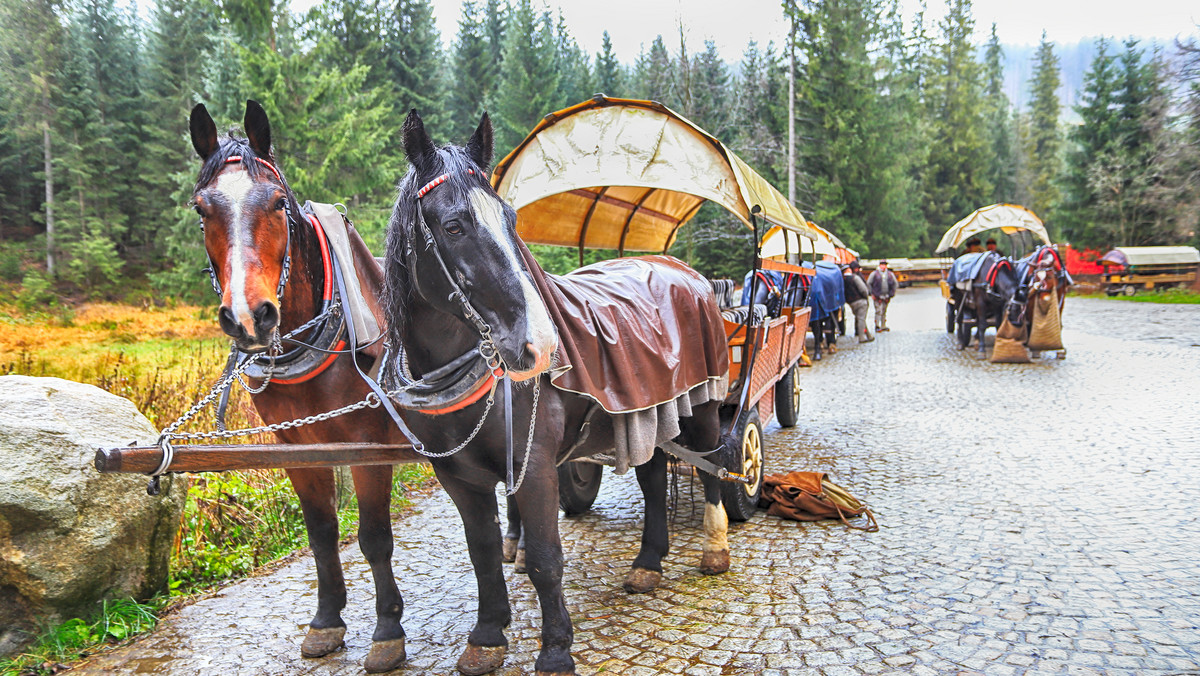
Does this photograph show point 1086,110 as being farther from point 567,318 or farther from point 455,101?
point 567,318

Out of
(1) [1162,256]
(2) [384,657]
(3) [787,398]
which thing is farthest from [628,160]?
(1) [1162,256]

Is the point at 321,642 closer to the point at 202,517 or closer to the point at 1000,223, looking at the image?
the point at 202,517

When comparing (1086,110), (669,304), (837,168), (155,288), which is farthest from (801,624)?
(1086,110)

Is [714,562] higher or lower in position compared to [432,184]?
lower

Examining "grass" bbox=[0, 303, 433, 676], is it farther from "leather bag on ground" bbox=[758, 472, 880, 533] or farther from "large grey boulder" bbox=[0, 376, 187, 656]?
"leather bag on ground" bbox=[758, 472, 880, 533]

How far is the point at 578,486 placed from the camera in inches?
214

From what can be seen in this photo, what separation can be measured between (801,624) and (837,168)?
33.7m

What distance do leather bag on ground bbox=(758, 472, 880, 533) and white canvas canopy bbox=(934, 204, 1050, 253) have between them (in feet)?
35.3

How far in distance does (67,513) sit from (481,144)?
294 centimetres

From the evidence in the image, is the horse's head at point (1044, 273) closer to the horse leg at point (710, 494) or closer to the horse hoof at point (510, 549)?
the horse leg at point (710, 494)

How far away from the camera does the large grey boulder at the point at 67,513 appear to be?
3.36m

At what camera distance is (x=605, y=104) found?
14.3 ft

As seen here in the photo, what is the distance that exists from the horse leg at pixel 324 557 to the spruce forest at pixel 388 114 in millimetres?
12865

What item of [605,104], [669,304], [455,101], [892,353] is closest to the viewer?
[669,304]
